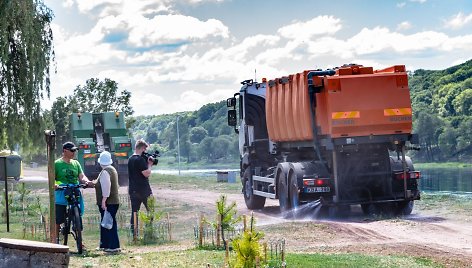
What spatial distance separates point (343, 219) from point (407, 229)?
3.15 meters

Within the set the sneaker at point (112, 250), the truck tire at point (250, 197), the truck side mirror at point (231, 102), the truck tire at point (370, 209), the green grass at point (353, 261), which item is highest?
the truck side mirror at point (231, 102)

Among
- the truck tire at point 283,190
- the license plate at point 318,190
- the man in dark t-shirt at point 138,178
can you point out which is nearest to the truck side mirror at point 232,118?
the truck tire at point 283,190

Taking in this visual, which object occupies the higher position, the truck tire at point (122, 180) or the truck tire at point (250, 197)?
the truck tire at point (122, 180)

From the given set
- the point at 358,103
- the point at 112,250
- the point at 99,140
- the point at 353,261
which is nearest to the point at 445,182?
the point at 99,140

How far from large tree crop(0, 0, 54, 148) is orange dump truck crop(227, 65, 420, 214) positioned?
12410 millimetres

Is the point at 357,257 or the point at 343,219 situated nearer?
→ the point at 357,257

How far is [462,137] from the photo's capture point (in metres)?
107

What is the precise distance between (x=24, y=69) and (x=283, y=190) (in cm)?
1454

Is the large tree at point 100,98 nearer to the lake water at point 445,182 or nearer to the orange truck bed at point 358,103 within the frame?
the lake water at point 445,182

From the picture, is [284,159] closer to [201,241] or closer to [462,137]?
[201,241]

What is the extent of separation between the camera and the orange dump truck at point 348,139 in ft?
65.3

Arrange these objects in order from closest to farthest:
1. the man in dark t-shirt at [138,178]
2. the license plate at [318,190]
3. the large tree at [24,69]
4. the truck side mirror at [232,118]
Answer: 1. the man in dark t-shirt at [138,178]
2. the license plate at [318,190]
3. the truck side mirror at [232,118]
4. the large tree at [24,69]

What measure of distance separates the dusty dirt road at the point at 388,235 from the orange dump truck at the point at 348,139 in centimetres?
66

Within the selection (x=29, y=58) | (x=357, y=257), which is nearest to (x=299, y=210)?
(x=357, y=257)
